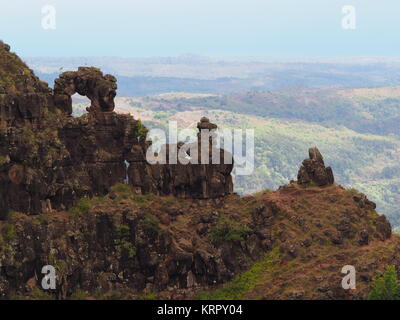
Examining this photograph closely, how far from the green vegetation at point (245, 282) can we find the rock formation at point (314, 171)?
743 cm

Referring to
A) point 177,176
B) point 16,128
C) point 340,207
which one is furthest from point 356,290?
point 16,128

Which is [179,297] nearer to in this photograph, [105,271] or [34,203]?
[105,271]

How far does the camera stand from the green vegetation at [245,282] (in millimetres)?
67175

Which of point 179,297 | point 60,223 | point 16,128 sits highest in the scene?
point 16,128

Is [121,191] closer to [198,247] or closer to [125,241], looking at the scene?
[125,241]

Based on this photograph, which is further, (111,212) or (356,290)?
(111,212)

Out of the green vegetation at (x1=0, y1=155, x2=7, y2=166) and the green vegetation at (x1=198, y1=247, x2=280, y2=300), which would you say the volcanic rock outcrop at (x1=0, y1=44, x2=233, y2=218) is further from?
the green vegetation at (x1=198, y1=247, x2=280, y2=300)

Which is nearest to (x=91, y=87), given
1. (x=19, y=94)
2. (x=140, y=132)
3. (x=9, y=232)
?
(x=140, y=132)

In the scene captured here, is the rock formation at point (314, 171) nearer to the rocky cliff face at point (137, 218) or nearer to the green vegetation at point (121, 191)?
the rocky cliff face at point (137, 218)

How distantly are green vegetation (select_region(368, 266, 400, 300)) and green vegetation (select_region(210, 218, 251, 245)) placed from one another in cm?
1062

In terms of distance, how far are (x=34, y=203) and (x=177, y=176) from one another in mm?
11081

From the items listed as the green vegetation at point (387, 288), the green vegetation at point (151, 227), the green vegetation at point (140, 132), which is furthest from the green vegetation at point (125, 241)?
the green vegetation at point (387, 288)

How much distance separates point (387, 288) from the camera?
206 ft

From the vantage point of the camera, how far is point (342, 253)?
68.4 meters
